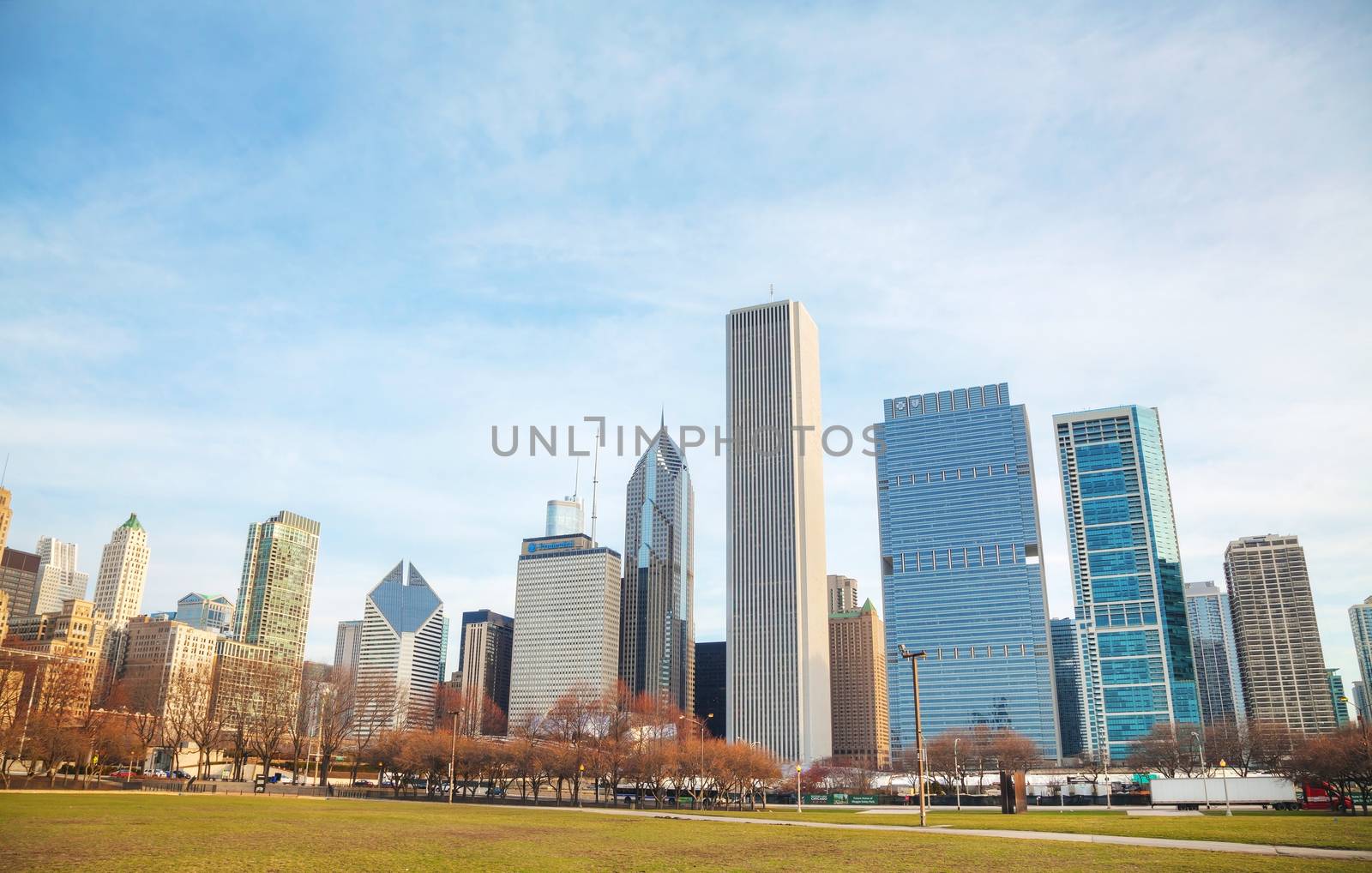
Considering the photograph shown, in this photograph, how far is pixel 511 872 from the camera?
2050 cm

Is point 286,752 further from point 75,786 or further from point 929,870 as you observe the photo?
point 929,870

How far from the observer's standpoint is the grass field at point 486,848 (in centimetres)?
2153

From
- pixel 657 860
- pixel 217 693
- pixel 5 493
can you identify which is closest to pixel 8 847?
pixel 657 860

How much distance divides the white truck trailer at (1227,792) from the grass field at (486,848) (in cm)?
4985

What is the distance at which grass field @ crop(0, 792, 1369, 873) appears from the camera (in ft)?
70.6

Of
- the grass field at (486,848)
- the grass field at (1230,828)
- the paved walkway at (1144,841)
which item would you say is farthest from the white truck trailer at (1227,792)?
the grass field at (486,848)

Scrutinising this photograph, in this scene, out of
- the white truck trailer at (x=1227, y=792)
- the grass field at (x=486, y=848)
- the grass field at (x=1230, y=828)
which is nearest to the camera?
the grass field at (x=486, y=848)

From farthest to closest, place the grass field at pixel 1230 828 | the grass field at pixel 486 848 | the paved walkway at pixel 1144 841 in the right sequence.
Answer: the grass field at pixel 1230 828
the paved walkway at pixel 1144 841
the grass field at pixel 486 848

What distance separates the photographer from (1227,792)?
229 ft

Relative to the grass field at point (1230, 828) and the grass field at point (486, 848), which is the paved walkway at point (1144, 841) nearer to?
the grass field at point (1230, 828)

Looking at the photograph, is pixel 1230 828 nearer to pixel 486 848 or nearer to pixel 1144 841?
pixel 1144 841

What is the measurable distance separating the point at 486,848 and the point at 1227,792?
66486mm

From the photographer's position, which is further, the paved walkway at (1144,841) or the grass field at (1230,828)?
the grass field at (1230,828)

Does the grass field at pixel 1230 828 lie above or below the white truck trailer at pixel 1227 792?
above
